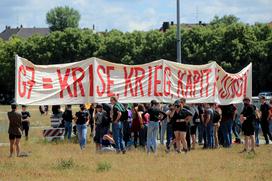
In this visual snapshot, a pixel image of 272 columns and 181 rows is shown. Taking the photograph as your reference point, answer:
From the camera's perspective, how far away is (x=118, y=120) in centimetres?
2089

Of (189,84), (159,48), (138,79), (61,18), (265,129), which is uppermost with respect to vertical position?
(61,18)

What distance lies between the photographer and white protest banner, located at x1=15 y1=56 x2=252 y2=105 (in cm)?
1970

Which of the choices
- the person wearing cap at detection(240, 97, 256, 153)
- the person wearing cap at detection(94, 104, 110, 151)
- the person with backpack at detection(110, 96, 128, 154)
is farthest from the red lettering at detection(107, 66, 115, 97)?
the person wearing cap at detection(240, 97, 256, 153)

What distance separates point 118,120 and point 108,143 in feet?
6.14

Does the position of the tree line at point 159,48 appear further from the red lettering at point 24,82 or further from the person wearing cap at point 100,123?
the red lettering at point 24,82

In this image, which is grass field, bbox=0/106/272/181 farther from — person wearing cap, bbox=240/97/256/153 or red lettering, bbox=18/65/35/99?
red lettering, bbox=18/65/35/99

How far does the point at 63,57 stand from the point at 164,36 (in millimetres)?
14260

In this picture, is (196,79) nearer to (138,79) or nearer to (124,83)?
(138,79)

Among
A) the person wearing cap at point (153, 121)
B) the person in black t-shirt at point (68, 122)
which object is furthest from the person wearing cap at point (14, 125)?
the person in black t-shirt at point (68, 122)

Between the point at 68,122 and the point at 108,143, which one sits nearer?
the point at 108,143

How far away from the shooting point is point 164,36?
84062 mm

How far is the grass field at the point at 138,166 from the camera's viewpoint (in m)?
15.0

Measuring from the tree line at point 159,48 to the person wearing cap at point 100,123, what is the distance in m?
51.9

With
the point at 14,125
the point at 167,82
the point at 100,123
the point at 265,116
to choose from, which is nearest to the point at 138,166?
the point at 100,123
